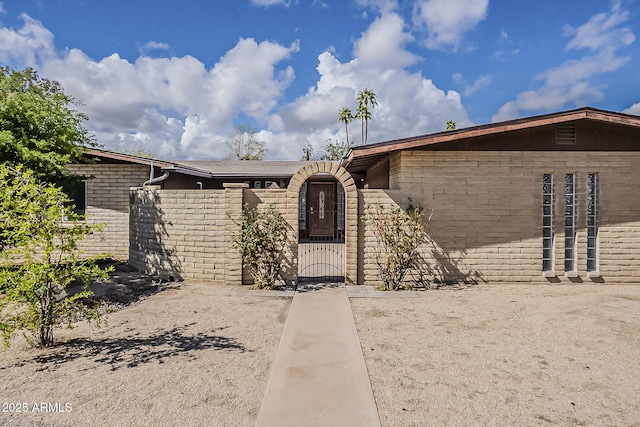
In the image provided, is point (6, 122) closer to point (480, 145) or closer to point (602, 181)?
point (480, 145)

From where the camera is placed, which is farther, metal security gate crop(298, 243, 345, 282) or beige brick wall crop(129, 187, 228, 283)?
metal security gate crop(298, 243, 345, 282)

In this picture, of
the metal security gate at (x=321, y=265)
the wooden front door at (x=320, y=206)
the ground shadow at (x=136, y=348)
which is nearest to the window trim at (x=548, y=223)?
the metal security gate at (x=321, y=265)

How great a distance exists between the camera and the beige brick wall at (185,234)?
8.21 m

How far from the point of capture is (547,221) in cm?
833

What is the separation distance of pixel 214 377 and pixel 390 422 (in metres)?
1.94

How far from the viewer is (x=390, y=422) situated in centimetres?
306

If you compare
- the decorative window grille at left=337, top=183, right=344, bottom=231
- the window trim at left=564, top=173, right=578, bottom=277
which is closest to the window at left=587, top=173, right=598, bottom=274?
the window trim at left=564, top=173, right=578, bottom=277

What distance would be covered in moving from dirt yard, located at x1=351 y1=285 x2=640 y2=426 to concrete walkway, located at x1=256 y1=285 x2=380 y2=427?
184 millimetres

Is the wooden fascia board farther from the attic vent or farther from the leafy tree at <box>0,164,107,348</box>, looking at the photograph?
the leafy tree at <box>0,164,107,348</box>

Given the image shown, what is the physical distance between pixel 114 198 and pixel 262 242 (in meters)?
6.94

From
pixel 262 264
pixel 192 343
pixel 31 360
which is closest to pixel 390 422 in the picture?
pixel 192 343

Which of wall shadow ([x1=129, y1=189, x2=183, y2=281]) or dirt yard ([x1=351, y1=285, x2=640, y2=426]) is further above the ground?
wall shadow ([x1=129, y1=189, x2=183, y2=281])

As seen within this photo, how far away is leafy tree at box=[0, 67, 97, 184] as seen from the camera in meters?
7.46

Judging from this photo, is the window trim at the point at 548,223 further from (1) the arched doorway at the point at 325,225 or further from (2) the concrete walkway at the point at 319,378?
(2) the concrete walkway at the point at 319,378
